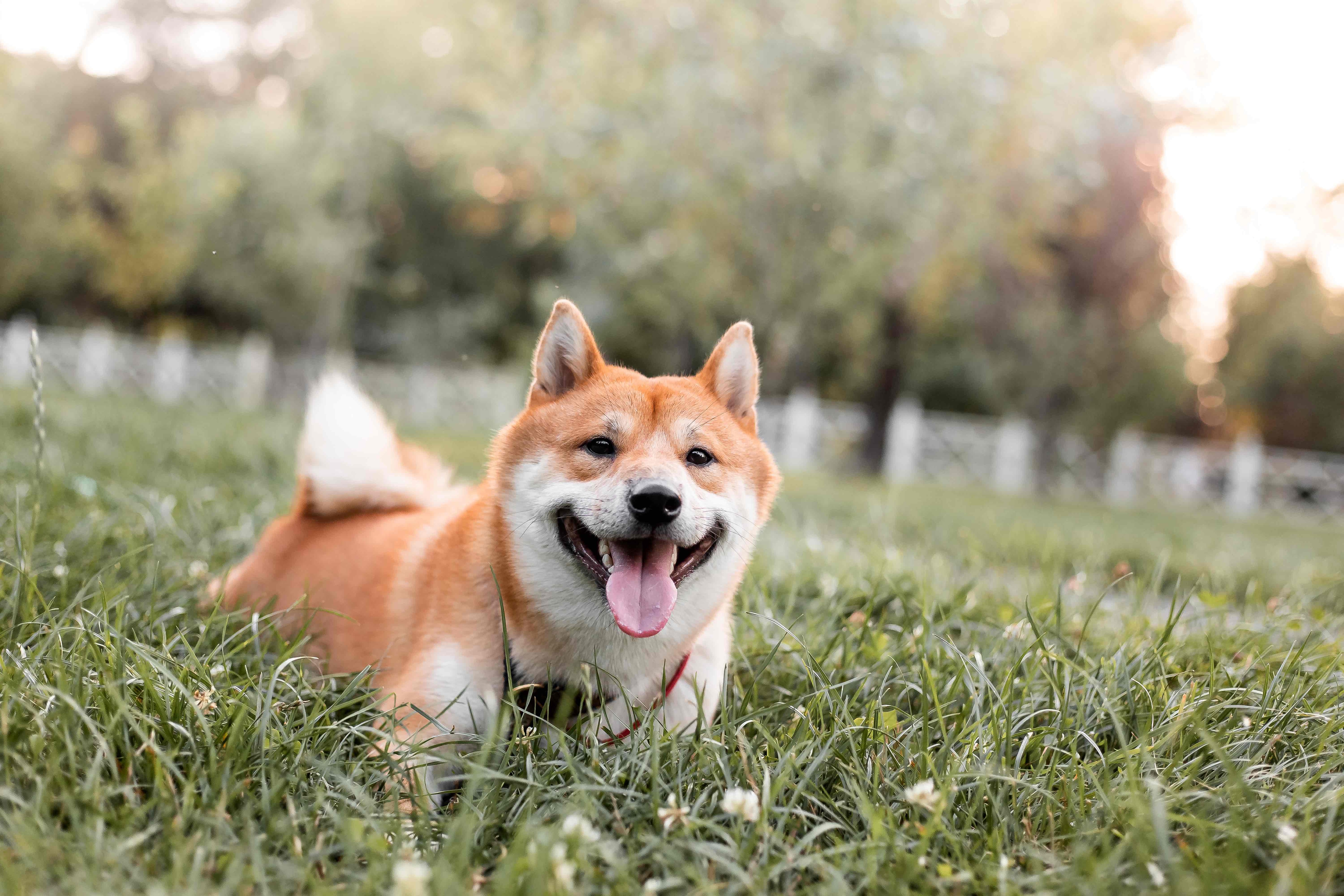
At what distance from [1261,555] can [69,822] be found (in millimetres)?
7210

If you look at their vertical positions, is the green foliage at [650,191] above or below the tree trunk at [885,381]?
above

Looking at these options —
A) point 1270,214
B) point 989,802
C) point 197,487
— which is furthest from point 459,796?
point 1270,214

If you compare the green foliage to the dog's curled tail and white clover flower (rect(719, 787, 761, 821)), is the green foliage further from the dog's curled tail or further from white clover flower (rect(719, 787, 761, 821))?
white clover flower (rect(719, 787, 761, 821))

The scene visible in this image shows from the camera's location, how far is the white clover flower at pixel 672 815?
1.59 metres

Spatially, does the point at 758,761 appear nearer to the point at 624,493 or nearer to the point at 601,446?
the point at 624,493

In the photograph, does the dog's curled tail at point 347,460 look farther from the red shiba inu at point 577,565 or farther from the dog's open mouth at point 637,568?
the dog's open mouth at point 637,568

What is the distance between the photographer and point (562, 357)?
2.55 metres

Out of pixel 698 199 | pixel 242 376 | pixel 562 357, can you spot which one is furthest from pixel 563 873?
pixel 242 376

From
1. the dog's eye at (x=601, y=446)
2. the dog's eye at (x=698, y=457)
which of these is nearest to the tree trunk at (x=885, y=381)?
the dog's eye at (x=698, y=457)

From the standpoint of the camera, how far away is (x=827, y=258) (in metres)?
9.50

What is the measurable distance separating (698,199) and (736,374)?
21.5 feet

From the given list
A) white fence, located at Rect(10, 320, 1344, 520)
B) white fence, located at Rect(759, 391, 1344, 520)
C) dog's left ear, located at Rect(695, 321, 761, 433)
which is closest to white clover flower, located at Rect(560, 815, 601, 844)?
dog's left ear, located at Rect(695, 321, 761, 433)

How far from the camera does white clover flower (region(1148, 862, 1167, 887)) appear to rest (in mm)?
1438

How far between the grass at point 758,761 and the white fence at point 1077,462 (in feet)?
52.7
